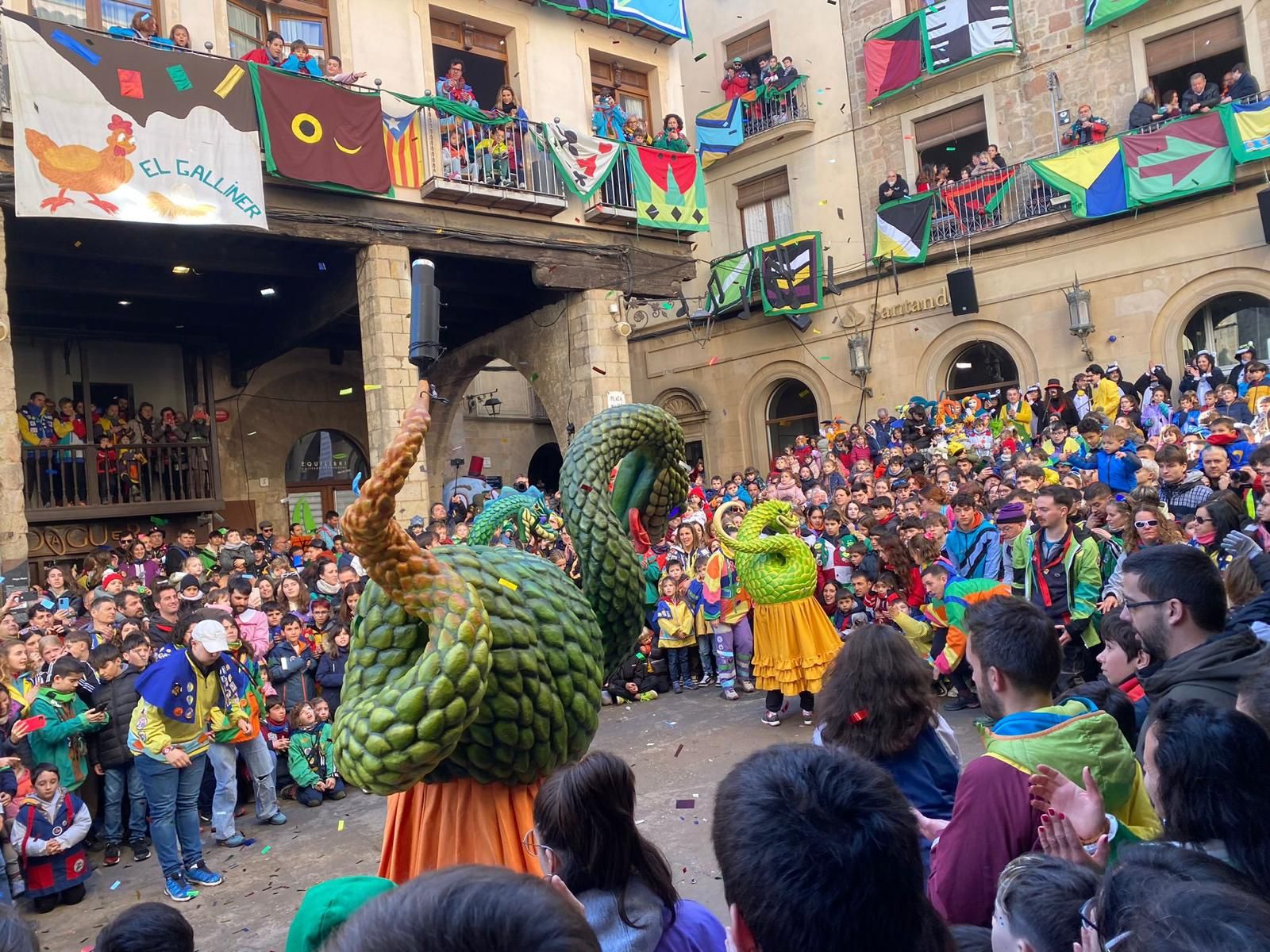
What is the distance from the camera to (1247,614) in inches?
121

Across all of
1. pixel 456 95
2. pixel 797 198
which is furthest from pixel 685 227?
pixel 797 198

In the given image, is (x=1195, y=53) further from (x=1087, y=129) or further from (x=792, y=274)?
(x=792, y=274)

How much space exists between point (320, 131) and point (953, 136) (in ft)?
38.1

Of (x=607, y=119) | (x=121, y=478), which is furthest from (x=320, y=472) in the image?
(x=607, y=119)

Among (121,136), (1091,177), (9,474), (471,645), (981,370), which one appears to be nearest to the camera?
(471,645)

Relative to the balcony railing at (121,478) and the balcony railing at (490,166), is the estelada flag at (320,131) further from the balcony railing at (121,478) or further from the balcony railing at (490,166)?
the balcony railing at (121,478)

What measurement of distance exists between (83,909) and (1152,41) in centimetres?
1764

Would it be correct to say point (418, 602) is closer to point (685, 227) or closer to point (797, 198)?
point (685, 227)

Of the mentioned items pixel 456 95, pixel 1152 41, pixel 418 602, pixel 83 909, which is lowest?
pixel 83 909

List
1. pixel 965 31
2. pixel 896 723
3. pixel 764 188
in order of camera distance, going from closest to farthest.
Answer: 1. pixel 896 723
2. pixel 965 31
3. pixel 764 188

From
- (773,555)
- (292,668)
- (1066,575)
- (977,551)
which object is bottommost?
(292,668)

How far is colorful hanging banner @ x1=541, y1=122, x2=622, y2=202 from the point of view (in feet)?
40.1

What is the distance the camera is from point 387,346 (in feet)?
36.5

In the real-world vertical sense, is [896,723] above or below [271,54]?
below
